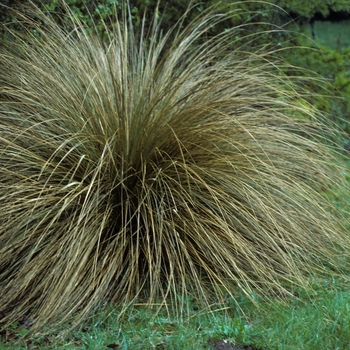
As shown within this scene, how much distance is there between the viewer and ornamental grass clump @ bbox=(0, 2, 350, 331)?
399 centimetres

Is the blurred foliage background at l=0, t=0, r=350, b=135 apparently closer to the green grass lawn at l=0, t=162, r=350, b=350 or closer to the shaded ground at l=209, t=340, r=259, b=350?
the green grass lawn at l=0, t=162, r=350, b=350

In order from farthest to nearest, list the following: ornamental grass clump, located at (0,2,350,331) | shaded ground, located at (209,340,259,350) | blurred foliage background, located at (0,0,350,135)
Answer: blurred foliage background, located at (0,0,350,135)
ornamental grass clump, located at (0,2,350,331)
shaded ground, located at (209,340,259,350)

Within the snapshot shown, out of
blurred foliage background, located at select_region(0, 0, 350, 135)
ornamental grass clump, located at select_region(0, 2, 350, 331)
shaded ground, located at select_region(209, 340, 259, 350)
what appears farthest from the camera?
blurred foliage background, located at select_region(0, 0, 350, 135)

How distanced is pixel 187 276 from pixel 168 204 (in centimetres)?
47

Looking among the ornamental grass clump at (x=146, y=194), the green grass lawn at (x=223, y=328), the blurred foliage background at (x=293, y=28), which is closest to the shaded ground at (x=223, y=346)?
the green grass lawn at (x=223, y=328)

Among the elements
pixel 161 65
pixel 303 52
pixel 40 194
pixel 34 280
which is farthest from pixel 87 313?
pixel 303 52

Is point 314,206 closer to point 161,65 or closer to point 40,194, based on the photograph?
point 161,65

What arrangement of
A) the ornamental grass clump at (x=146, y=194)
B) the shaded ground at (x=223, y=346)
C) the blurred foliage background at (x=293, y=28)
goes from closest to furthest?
the shaded ground at (x=223, y=346)
the ornamental grass clump at (x=146, y=194)
the blurred foliage background at (x=293, y=28)

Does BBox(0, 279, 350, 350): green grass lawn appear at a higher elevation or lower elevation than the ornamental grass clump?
lower

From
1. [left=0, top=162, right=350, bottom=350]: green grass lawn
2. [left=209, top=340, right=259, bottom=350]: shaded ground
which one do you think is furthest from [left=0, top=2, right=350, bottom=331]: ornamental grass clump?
[left=209, top=340, right=259, bottom=350]: shaded ground

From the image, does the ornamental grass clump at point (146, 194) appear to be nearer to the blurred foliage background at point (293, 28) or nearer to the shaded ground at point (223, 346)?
the shaded ground at point (223, 346)

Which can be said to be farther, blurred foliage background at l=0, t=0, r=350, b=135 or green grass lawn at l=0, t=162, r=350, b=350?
blurred foliage background at l=0, t=0, r=350, b=135

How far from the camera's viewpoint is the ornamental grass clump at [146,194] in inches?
157

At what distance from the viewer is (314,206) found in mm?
4539
